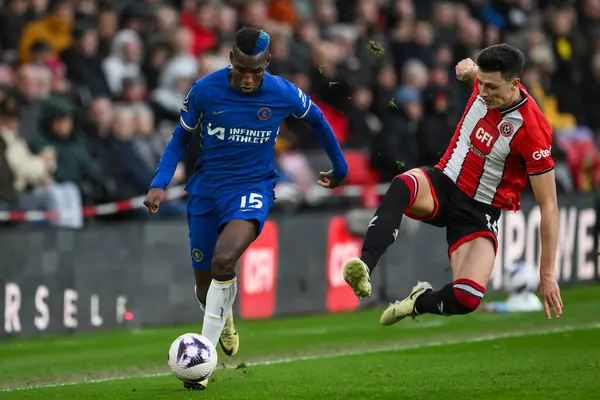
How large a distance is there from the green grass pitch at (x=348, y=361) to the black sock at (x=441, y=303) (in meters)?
0.57

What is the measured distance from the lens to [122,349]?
588 inches

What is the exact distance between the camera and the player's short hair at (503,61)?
10.3 metres

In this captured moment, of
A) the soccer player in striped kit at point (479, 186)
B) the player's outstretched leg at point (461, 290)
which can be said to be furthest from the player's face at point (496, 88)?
the player's outstretched leg at point (461, 290)

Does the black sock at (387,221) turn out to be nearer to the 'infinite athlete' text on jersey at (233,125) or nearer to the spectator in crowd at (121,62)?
the 'infinite athlete' text on jersey at (233,125)

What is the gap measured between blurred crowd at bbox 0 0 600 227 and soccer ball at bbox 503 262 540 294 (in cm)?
206

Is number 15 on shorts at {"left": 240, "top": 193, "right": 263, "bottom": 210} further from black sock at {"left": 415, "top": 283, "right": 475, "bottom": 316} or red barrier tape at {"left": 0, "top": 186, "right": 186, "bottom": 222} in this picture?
red barrier tape at {"left": 0, "top": 186, "right": 186, "bottom": 222}

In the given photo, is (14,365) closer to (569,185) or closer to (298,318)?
(298,318)

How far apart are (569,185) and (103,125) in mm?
8683

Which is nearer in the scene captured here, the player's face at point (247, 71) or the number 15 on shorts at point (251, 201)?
the player's face at point (247, 71)

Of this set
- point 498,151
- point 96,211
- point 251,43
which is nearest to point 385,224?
point 498,151

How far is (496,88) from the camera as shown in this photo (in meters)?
10.5

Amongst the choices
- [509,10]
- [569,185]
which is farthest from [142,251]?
[509,10]

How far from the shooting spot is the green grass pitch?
34.5 feet

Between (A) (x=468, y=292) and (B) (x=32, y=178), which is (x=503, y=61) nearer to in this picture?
(A) (x=468, y=292)
